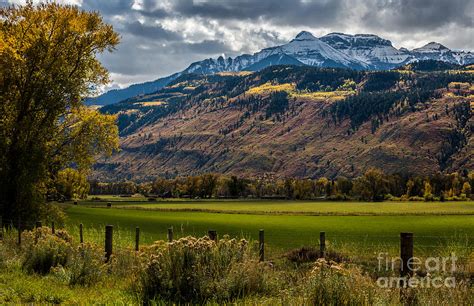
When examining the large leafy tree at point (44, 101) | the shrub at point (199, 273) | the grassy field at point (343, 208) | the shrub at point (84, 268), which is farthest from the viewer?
the grassy field at point (343, 208)

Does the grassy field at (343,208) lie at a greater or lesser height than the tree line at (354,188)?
lesser

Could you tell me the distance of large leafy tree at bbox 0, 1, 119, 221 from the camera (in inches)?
1249

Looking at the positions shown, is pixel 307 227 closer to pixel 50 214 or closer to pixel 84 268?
pixel 50 214

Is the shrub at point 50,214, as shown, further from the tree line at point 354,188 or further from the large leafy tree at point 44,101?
the tree line at point 354,188

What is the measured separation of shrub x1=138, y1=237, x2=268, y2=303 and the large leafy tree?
22889 mm

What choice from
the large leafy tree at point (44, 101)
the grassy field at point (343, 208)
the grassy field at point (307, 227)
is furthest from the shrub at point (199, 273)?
the grassy field at point (343, 208)

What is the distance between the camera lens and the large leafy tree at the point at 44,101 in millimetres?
31734

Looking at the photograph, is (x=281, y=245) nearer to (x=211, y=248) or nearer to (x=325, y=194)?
(x=211, y=248)

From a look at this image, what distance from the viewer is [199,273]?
11.3 m

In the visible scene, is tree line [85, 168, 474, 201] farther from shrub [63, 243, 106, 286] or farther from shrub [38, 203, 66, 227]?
shrub [63, 243, 106, 286]

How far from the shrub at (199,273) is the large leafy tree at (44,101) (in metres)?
22.9

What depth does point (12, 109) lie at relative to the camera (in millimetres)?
32188

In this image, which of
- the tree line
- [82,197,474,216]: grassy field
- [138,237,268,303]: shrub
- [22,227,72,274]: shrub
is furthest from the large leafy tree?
the tree line

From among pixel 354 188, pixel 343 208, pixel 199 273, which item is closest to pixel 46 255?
pixel 199 273
